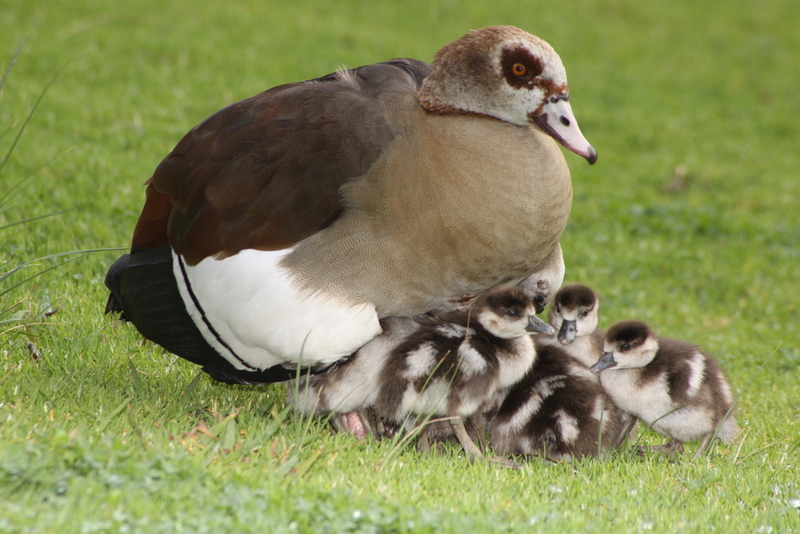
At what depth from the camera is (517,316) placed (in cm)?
409

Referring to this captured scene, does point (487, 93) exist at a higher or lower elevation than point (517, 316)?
higher

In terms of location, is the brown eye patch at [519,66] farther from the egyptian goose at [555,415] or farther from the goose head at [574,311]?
the egyptian goose at [555,415]

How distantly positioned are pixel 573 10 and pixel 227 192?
13.4 meters

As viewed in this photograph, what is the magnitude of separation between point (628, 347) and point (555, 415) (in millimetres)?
492

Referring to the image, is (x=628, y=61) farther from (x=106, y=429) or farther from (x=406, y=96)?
(x=106, y=429)

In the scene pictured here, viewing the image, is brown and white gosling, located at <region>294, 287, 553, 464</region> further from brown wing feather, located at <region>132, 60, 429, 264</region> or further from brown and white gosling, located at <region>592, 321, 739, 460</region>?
brown wing feather, located at <region>132, 60, 429, 264</region>

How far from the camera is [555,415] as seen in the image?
4137 millimetres

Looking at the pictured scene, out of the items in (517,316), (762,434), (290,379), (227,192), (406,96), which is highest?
(406,96)

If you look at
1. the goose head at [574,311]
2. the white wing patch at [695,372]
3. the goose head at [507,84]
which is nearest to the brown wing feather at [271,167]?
the goose head at [507,84]

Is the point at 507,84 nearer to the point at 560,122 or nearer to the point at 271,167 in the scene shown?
the point at 560,122

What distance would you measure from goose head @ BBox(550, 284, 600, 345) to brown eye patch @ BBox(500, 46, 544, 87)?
3.89ft

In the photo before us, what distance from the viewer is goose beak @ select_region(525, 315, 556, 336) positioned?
4176 mm

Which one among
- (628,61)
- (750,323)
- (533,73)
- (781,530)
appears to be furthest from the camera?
(628,61)

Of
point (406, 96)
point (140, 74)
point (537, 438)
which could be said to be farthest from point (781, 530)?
point (140, 74)
